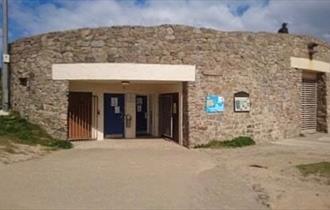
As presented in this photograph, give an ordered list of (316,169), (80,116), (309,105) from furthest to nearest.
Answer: (309,105) → (80,116) → (316,169)

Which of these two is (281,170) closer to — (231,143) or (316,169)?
(316,169)

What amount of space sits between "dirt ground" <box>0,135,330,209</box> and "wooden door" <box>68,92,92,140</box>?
10.5ft

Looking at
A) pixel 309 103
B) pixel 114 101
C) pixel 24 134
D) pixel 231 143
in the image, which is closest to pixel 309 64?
pixel 309 103

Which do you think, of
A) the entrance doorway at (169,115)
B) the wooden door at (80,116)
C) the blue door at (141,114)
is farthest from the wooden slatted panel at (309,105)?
the wooden door at (80,116)

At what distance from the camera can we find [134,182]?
34.5ft

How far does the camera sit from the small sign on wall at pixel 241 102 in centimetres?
1923

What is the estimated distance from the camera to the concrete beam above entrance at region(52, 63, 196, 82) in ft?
59.3

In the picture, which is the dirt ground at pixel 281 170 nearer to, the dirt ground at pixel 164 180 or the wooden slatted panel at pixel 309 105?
the dirt ground at pixel 164 180

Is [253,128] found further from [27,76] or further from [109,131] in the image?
[27,76]

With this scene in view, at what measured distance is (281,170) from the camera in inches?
494

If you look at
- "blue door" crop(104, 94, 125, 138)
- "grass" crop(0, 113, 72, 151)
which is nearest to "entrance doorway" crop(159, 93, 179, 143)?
"blue door" crop(104, 94, 125, 138)

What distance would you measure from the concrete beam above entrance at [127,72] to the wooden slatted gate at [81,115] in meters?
2.08

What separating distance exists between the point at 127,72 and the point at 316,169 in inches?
338

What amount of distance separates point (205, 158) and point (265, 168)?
9.03 feet
